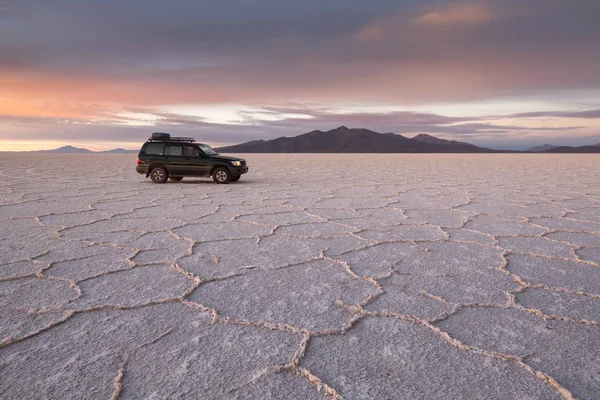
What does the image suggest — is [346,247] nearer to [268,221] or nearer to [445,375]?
[268,221]

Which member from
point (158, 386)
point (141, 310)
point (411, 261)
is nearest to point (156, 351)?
point (158, 386)

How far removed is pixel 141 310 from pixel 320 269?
5.30 feet

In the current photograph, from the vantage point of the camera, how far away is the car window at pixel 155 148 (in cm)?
1207

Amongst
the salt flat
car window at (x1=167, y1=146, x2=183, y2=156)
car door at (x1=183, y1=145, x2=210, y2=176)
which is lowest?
the salt flat

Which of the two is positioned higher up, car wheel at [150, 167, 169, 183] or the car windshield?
the car windshield

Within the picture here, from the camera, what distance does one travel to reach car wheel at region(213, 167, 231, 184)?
475 inches

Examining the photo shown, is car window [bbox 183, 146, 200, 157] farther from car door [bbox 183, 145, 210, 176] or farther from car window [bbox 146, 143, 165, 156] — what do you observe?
car window [bbox 146, 143, 165, 156]

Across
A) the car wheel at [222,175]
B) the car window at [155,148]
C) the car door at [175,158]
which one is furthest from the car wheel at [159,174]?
the car wheel at [222,175]

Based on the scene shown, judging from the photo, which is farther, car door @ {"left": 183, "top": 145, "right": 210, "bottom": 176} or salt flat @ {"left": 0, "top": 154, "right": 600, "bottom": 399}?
car door @ {"left": 183, "top": 145, "right": 210, "bottom": 176}

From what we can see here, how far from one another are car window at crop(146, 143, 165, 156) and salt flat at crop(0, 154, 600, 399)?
598cm

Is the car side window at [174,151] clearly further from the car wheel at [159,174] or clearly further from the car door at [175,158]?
the car wheel at [159,174]

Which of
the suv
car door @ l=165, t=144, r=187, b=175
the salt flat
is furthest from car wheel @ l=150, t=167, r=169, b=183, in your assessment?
the salt flat

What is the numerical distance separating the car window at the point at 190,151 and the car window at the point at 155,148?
0.61 meters

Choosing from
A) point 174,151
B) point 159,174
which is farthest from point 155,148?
point 159,174
